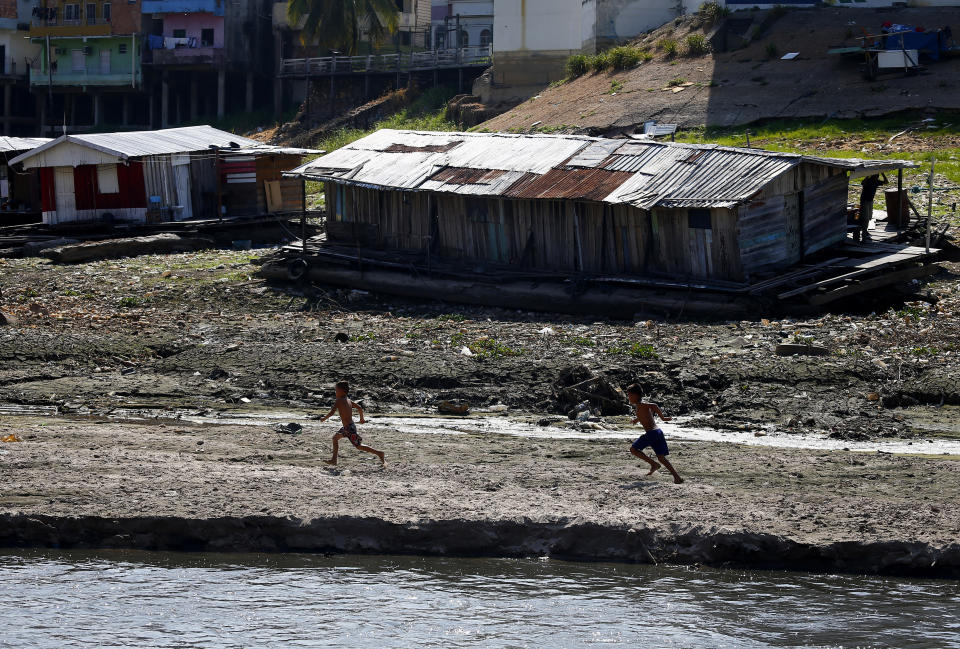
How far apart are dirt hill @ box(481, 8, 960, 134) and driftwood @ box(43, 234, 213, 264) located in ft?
41.8

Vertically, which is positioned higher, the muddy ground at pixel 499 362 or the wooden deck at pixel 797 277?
the wooden deck at pixel 797 277

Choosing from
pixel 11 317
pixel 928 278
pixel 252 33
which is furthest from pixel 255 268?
pixel 252 33

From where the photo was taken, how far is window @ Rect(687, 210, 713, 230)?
2009 centimetres

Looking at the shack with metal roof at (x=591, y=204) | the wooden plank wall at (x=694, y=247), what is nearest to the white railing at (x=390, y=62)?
the shack with metal roof at (x=591, y=204)

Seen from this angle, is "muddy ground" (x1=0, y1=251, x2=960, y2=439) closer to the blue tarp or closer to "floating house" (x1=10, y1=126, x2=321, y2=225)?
"floating house" (x1=10, y1=126, x2=321, y2=225)

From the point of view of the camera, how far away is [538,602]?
31.0 ft

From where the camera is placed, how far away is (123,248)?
28.3 meters

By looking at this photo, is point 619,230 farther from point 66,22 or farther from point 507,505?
point 66,22

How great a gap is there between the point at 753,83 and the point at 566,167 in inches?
629

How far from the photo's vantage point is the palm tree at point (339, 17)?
49.7 metres

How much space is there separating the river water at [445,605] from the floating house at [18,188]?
25726 millimetres

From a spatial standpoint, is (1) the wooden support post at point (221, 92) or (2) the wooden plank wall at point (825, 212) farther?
(1) the wooden support post at point (221, 92)

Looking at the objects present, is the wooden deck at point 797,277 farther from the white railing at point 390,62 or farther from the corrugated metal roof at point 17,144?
the white railing at point 390,62

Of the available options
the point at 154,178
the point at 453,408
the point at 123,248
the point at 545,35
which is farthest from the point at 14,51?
the point at 453,408
